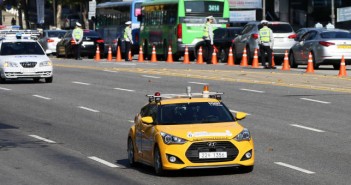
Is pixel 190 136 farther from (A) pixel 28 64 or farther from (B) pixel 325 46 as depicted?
(B) pixel 325 46

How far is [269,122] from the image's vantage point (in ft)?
76.2

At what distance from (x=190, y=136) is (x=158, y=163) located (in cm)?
67

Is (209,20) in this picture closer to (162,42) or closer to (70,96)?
(162,42)

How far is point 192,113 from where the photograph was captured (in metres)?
15.6

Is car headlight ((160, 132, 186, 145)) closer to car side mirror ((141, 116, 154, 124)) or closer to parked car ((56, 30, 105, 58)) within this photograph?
car side mirror ((141, 116, 154, 124))

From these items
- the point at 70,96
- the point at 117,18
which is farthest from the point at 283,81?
the point at 117,18

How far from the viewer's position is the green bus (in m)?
52.0

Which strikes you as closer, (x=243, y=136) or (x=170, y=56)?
(x=243, y=136)

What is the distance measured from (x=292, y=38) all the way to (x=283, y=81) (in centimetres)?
1122

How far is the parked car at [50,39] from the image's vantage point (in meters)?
64.2

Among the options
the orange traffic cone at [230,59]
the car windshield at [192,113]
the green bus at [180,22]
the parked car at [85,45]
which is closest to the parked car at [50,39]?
the parked car at [85,45]

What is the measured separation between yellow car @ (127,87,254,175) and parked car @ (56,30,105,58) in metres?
42.2

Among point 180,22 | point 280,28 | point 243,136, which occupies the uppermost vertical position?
point 180,22

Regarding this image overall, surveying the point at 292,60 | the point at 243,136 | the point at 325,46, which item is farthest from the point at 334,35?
the point at 243,136
